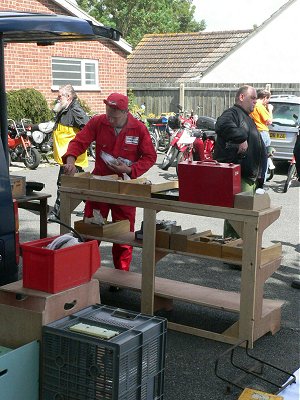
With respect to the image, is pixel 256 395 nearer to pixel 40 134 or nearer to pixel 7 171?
pixel 7 171

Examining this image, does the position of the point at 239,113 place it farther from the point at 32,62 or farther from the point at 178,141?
the point at 32,62

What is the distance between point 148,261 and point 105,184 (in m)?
0.79

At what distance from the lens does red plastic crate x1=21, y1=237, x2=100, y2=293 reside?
3895 mm

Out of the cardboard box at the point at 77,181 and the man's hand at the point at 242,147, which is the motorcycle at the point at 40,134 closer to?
the man's hand at the point at 242,147

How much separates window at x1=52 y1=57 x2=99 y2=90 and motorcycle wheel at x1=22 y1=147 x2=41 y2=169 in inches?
221

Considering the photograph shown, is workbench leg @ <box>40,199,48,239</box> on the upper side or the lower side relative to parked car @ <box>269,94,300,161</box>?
lower

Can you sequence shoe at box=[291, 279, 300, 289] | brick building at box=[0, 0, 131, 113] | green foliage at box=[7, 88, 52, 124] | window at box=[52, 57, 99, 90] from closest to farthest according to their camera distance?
shoe at box=[291, 279, 300, 289], green foliage at box=[7, 88, 52, 124], brick building at box=[0, 0, 131, 113], window at box=[52, 57, 99, 90]

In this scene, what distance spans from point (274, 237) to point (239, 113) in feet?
8.45

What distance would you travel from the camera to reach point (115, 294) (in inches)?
256

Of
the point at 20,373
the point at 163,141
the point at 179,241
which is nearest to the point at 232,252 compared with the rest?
the point at 179,241

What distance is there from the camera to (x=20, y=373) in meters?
3.48

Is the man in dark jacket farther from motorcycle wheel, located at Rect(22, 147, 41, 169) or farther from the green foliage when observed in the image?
the green foliage

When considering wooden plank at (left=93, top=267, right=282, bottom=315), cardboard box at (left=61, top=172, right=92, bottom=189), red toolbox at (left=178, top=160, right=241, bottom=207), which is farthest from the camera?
cardboard box at (left=61, top=172, right=92, bottom=189)

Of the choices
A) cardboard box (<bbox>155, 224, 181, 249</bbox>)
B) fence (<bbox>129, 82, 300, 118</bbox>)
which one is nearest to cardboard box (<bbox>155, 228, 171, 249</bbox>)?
cardboard box (<bbox>155, 224, 181, 249</bbox>)
